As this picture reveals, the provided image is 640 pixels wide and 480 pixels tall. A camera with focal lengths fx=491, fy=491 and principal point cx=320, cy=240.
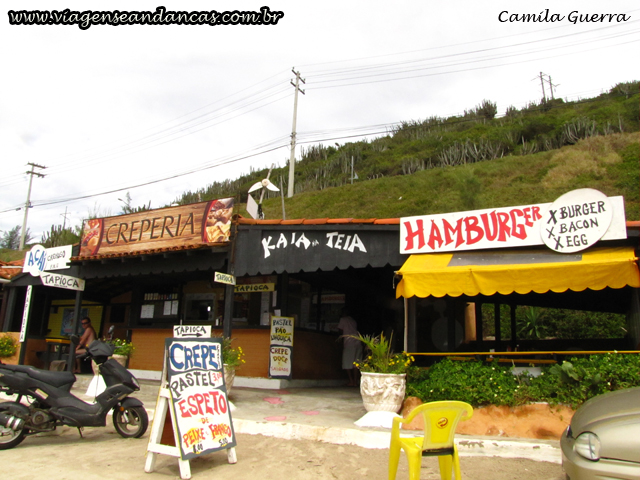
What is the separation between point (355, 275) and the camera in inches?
494

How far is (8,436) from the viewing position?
19.6 feet

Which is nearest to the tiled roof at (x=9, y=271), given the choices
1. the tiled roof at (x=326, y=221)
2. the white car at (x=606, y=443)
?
the tiled roof at (x=326, y=221)

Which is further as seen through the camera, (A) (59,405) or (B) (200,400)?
(A) (59,405)

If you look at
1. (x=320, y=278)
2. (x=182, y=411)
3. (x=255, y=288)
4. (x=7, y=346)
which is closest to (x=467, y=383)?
(x=182, y=411)

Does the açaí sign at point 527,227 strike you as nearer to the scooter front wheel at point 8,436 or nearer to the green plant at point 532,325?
the scooter front wheel at point 8,436

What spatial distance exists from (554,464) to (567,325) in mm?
16838

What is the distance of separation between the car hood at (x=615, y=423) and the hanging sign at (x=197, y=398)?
349 centimetres

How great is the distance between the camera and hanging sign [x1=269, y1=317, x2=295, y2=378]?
10562mm

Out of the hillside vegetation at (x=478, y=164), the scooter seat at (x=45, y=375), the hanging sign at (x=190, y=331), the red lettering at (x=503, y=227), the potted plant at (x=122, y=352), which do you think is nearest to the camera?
the scooter seat at (x=45, y=375)

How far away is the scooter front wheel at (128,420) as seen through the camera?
6.44 metres

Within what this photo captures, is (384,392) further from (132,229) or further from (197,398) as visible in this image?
(132,229)

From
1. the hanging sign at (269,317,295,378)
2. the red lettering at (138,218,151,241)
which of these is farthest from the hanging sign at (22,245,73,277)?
the hanging sign at (269,317,295,378)

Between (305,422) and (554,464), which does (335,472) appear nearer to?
(305,422)

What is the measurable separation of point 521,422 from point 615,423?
2.67 metres
